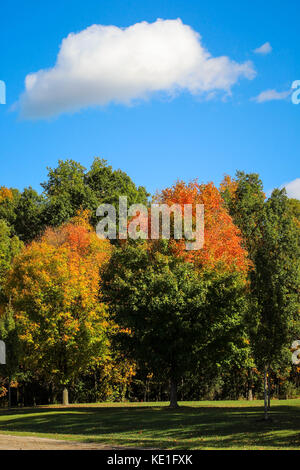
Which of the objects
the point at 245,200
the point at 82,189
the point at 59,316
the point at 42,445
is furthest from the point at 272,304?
the point at 82,189

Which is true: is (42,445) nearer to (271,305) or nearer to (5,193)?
(271,305)

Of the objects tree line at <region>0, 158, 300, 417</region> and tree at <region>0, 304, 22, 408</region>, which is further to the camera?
tree at <region>0, 304, 22, 408</region>

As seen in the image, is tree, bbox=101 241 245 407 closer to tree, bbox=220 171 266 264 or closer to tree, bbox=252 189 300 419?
tree, bbox=252 189 300 419

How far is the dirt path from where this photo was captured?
55.1 feet

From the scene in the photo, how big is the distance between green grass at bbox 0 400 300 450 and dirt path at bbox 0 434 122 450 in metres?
0.97

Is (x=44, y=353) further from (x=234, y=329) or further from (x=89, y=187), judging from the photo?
(x=89, y=187)

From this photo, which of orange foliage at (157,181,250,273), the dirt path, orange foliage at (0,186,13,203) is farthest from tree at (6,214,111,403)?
orange foliage at (0,186,13,203)

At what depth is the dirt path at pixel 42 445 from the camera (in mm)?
16781

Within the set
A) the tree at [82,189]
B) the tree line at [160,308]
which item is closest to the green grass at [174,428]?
the tree line at [160,308]

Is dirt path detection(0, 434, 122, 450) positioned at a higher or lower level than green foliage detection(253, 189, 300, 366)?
lower

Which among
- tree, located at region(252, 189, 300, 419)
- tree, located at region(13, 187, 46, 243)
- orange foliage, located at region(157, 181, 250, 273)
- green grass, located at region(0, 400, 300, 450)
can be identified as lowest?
green grass, located at region(0, 400, 300, 450)

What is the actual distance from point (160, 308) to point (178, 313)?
0.96 meters
